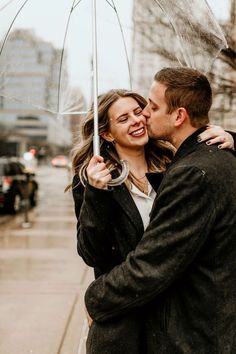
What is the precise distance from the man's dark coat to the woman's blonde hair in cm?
79

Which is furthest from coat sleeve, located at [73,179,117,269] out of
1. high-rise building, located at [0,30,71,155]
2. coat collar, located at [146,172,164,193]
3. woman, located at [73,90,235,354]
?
high-rise building, located at [0,30,71,155]

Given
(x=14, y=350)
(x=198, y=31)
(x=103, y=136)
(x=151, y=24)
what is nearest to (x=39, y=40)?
(x=103, y=136)

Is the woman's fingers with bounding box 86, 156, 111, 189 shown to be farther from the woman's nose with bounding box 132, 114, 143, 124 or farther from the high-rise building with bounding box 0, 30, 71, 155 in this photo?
the high-rise building with bounding box 0, 30, 71, 155

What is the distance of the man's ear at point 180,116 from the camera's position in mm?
2029

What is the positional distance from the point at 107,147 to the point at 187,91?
862 mm

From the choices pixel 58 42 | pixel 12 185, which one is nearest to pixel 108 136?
pixel 58 42

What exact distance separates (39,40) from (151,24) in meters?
5.56

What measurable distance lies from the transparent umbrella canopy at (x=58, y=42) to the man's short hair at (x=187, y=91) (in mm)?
612

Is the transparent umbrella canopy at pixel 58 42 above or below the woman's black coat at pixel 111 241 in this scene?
above

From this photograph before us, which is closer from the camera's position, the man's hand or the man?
the man

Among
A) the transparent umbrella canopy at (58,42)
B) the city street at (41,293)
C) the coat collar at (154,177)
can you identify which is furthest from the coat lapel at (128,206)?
the city street at (41,293)

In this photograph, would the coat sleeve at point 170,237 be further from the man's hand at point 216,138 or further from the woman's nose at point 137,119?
the woman's nose at point 137,119

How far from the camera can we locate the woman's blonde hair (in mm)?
2695

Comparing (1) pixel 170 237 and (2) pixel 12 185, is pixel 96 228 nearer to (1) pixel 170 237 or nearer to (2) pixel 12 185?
(1) pixel 170 237
